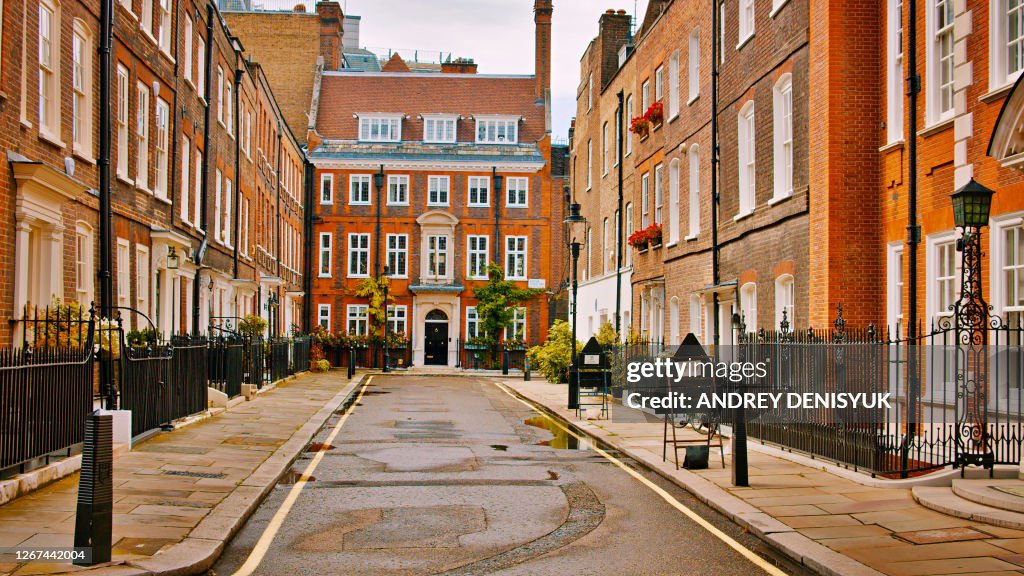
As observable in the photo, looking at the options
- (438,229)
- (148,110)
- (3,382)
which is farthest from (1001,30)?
(438,229)

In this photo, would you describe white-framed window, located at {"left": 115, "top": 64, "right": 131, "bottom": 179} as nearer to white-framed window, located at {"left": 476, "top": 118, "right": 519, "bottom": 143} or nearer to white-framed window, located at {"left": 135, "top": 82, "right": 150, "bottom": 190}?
white-framed window, located at {"left": 135, "top": 82, "right": 150, "bottom": 190}

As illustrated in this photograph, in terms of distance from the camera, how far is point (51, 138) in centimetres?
1520

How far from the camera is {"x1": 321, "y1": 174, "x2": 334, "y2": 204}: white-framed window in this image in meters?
53.0

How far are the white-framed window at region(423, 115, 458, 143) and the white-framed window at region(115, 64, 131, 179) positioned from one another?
35.7 meters

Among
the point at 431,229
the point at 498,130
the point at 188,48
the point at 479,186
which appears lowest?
the point at 431,229

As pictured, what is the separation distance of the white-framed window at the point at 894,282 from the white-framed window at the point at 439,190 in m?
40.0

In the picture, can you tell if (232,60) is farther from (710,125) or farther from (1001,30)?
(1001,30)

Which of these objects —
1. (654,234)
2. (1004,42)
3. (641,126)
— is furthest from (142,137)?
(1004,42)

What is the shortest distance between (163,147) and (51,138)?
25.7 ft

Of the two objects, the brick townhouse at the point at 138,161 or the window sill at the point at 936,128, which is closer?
the window sill at the point at 936,128

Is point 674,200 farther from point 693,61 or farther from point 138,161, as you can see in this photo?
point 138,161

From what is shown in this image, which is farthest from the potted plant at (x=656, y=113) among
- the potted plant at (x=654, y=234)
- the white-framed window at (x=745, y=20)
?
the white-framed window at (x=745, y=20)

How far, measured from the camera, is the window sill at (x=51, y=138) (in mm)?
14935

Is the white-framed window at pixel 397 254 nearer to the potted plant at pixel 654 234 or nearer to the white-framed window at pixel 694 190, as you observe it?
the potted plant at pixel 654 234
